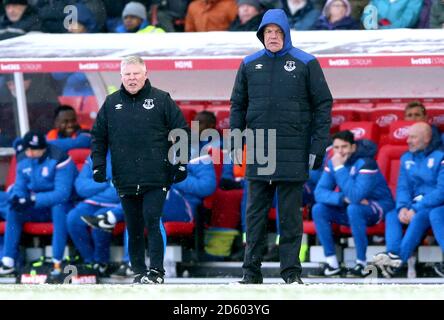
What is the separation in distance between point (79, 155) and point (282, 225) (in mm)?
4173

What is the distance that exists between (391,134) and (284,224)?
328 centimetres

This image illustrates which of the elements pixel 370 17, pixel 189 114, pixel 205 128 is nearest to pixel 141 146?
pixel 205 128

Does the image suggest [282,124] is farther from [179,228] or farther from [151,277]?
[179,228]

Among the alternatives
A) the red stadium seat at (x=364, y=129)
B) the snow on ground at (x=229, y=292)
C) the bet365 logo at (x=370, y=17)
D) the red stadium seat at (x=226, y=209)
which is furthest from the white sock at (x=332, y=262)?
the snow on ground at (x=229, y=292)

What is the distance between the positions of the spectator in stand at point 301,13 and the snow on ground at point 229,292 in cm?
526

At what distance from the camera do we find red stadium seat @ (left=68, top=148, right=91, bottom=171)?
15234 mm

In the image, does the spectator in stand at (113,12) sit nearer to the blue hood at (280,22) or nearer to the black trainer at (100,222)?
the black trainer at (100,222)

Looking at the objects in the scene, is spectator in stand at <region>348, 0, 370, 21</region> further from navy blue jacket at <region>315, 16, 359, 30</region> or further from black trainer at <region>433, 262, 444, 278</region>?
black trainer at <region>433, 262, 444, 278</region>

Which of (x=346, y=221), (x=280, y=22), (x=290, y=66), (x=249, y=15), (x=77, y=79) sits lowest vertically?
(x=346, y=221)

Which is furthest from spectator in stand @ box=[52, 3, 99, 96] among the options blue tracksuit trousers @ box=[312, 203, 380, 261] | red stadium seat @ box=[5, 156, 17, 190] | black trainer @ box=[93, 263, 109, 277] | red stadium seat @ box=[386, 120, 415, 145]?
red stadium seat @ box=[386, 120, 415, 145]

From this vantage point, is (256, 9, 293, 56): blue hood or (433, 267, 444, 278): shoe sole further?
(433, 267, 444, 278): shoe sole

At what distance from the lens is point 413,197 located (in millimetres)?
13906

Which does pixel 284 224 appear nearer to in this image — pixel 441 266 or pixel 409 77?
pixel 441 266

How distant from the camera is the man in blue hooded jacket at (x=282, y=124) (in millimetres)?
11398
